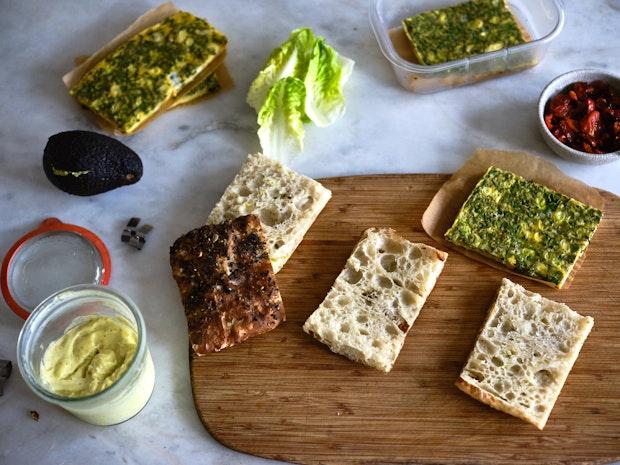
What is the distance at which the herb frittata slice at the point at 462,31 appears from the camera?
13.5 ft

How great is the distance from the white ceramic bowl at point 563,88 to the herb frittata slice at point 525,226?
0.26 meters

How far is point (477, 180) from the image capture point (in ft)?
12.6

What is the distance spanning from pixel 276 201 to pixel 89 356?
119 cm

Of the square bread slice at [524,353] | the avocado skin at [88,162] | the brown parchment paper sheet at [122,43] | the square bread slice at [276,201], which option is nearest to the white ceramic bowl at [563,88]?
the square bread slice at [524,353]

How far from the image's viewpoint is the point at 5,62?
4402 millimetres

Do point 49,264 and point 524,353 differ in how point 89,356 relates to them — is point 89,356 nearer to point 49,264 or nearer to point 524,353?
point 49,264

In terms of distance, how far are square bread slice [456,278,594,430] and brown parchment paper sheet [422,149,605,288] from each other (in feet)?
1.06

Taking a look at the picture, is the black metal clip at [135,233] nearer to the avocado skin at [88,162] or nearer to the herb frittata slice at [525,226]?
the avocado skin at [88,162]

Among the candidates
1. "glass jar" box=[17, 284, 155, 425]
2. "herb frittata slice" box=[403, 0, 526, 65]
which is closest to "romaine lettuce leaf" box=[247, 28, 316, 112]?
"herb frittata slice" box=[403, 0, 526, 65]

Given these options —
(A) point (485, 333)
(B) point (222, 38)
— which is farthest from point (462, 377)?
(B) point (222, 38)

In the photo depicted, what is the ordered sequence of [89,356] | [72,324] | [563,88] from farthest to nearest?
[563,88], [72,324], [89,356]

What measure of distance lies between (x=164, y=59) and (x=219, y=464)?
7.25 feet

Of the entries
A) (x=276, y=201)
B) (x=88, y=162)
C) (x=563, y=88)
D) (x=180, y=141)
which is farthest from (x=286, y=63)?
(x=563, y=88)

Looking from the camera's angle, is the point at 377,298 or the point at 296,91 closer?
the point at 377,298
